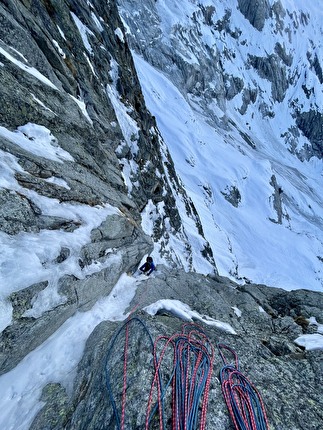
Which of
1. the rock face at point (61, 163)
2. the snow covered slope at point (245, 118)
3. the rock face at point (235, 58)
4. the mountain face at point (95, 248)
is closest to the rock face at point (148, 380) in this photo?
the mountain face at point (95, 248)

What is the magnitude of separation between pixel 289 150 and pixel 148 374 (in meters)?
111

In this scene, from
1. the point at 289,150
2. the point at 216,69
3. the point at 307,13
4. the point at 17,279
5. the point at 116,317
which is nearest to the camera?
the point at 17,279

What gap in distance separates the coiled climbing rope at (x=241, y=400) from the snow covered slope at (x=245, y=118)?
2037cm

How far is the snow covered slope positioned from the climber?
15.9 meters

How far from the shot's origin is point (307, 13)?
5162 inches

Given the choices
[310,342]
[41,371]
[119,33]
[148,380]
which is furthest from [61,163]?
[119,33]

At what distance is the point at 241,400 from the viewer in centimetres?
406

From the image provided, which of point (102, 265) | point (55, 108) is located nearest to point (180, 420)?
point (102, 265)

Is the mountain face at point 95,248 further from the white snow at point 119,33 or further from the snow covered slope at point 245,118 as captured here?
the snow covered slope at point 245,118

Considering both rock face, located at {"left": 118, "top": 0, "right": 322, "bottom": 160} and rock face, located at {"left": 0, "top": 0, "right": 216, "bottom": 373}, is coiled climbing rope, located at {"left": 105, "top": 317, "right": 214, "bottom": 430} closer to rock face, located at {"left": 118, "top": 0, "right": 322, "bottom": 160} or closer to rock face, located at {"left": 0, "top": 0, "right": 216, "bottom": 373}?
rock face, located at {"left": 0, "top": 0, "right": 216, "bottom": 373}

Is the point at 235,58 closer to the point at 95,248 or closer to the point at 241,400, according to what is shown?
the point at 95,248

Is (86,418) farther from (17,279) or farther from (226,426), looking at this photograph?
(17,279)

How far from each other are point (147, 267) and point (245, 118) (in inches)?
3891

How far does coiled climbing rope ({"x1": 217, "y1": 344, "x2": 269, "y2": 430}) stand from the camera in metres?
3.77
